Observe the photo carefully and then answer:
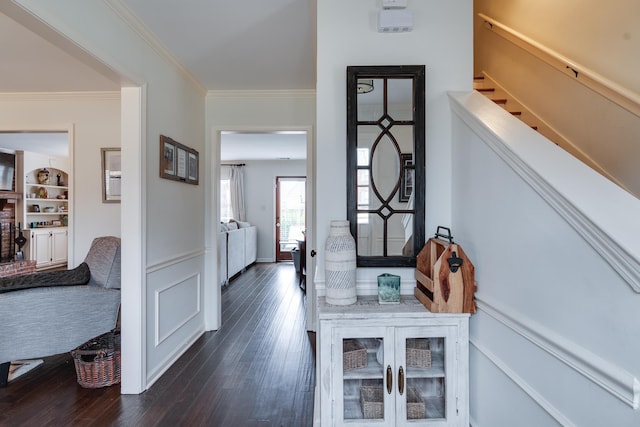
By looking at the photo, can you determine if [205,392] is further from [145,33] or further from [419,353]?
[145,33]

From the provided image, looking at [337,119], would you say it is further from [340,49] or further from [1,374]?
[1,374]

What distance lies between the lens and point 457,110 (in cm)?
162

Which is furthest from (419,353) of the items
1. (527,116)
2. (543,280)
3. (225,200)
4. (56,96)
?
(225,200)

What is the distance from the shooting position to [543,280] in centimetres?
102

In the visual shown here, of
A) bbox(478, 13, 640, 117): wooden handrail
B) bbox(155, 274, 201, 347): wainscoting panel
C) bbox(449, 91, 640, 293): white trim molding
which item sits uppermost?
bbox(478, 13, 640, 117): wooden handrail

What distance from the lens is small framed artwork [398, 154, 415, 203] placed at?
1.70 m

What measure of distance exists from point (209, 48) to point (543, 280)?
8.66 ft

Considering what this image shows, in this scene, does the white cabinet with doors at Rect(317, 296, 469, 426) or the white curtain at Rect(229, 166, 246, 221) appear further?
the white curtain at Rect(229, 166, 246, 221)

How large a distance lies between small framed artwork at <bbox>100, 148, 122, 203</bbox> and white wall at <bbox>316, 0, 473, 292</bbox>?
2750 mm

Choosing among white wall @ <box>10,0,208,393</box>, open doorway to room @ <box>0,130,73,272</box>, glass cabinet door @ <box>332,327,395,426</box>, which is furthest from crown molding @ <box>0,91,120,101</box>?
glass cabinet door @ <box>332,327,395,426</box>

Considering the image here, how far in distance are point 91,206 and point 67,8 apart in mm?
2403

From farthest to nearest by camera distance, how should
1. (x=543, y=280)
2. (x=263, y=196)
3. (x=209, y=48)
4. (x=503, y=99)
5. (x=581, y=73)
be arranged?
1. (x=263, y=196)
2. (x=503, y=99)
3. (x=209, y=48)
4. (x=581, y=73)
5. (x=543, y=280)

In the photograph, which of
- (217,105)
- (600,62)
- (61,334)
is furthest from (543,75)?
(61,334)

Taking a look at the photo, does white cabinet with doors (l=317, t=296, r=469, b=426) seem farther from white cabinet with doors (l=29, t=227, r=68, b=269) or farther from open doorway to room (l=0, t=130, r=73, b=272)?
white cabinet with doors (l=29, t=227, r=68, b=269)
